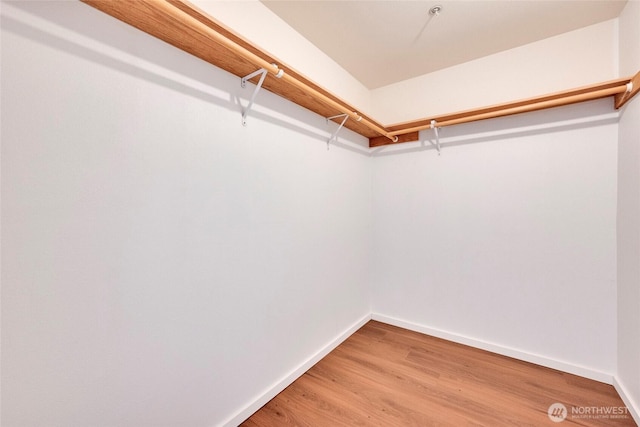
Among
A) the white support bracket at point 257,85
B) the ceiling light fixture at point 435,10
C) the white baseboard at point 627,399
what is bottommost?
the white baseboard at point 627,399

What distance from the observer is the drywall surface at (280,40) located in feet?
4.59

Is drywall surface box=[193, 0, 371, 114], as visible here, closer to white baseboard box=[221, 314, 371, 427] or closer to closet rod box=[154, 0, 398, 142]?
closet rod box=[154, 0, 398, 142]

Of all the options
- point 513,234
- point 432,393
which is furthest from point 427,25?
point 432,393

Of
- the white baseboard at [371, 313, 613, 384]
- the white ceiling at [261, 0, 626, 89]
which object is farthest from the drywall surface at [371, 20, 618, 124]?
the white baseboard at [371, 313, 613, 384]

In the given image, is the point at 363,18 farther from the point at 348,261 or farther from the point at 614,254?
the point at 614,254

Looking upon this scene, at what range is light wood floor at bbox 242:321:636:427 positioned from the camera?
57.4 inches

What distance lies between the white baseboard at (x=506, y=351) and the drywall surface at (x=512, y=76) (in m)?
1.92

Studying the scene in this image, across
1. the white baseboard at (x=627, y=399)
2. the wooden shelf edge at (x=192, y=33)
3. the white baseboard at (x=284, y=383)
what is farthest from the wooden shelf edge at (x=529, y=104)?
the white baseboard at (x=284, y=383)

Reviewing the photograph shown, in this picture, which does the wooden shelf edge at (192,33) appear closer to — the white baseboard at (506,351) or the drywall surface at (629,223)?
the drywall surface at (629,223)

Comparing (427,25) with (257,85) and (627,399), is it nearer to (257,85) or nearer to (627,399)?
(257,85)

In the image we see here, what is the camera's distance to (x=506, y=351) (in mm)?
2053

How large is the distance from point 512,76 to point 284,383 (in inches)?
108

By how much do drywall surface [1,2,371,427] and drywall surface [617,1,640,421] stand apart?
1.94m

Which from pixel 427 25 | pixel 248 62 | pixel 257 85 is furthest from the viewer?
pixel 427 25
